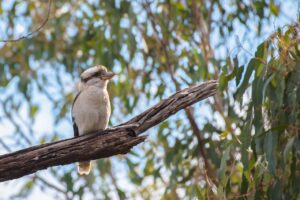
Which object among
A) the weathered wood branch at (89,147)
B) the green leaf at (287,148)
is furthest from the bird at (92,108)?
the green leaf at (287,148)

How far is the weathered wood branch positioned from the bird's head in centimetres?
90

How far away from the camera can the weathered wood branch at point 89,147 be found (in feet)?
11.9

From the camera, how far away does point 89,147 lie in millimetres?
3820

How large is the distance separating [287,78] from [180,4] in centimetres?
335

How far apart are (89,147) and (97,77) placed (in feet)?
3.79

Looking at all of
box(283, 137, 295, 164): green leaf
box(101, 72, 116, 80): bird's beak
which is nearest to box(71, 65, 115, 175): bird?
box(101, 72, 116, 80): bird's beak

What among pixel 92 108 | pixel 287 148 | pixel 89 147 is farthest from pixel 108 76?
pixel 287 148

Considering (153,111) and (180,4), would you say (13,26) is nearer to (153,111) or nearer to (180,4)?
(180,4)

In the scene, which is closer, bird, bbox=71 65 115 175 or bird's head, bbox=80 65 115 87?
bird, bbox=71 65 115 175

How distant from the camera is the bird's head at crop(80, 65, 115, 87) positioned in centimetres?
487

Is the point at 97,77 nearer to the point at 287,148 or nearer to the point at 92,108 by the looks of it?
the point at 92,108

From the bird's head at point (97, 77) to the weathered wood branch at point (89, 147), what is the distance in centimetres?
90

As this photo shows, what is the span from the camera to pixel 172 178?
591 centimetres

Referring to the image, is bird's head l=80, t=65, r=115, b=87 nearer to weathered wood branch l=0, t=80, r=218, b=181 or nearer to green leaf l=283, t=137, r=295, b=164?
weathered wood branch l=0, t=80, r=218, b=181
